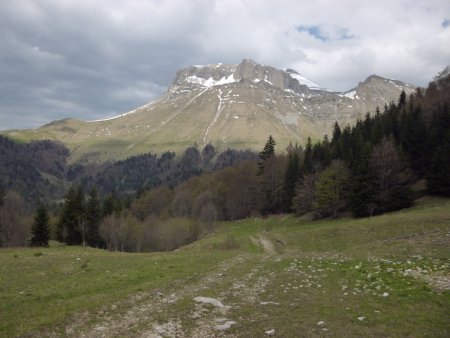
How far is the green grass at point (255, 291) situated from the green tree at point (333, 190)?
36.5m

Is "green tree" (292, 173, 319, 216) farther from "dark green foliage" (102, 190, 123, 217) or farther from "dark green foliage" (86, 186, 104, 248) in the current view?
"dark green foliage" (102, 190, 123, 217)

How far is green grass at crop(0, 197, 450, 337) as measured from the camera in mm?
14273

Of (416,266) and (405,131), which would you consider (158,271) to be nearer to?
(416,266)

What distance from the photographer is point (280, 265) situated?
30.6m

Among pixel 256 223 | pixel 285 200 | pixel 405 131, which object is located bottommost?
pixel 256 223

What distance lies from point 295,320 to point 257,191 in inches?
3555

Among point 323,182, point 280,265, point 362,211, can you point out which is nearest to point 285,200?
point 323,182

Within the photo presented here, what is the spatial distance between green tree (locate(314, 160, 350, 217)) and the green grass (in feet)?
120

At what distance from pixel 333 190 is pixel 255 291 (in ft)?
182

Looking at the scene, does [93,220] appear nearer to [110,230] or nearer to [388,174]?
[110,230]

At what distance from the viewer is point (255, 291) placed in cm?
2119

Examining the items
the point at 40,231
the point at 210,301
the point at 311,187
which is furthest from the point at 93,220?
the point at 210,301

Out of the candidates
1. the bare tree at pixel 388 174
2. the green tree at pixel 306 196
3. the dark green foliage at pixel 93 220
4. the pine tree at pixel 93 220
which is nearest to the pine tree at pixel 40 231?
the pine tree at pixel 93 220

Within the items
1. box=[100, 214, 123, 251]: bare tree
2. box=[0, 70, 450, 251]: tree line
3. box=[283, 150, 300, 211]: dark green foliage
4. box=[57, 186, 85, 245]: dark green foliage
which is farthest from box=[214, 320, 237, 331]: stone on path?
box=[100, 214, 123, 251]: bare tree
